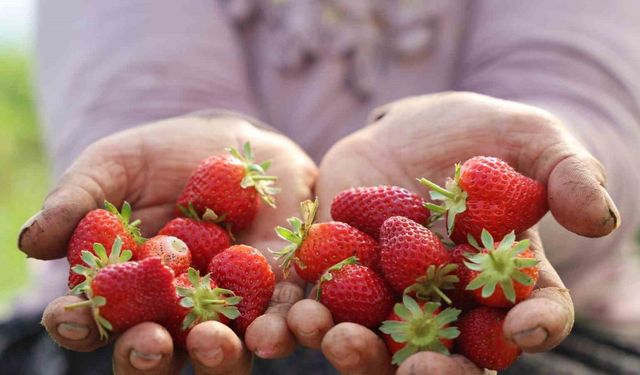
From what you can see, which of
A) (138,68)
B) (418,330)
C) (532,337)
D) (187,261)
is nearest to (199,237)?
(187,261)

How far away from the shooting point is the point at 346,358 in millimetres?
901

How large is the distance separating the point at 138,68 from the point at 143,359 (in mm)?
1006

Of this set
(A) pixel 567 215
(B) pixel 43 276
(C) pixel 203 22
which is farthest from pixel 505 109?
(B) pixel 43 276

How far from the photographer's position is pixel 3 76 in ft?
13.5

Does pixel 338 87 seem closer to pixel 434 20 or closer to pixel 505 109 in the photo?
pixel 434 20

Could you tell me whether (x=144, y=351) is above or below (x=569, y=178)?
below

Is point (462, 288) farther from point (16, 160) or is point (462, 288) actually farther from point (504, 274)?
point (16, 160)

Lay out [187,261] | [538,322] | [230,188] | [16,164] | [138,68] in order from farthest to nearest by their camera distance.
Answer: [16,164] < [138,68] < [230,188] < [187,261] < [538,322]

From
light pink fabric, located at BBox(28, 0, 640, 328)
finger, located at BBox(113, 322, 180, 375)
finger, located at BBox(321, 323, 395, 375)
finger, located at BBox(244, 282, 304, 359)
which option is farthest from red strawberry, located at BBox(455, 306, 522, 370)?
light pink fabric, located at BBox(28, 0, 640, 328)

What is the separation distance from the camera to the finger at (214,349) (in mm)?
911

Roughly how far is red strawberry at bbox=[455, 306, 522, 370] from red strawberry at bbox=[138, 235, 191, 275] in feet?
1.27

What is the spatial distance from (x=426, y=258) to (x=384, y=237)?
0.08 metres

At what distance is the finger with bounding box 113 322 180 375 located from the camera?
90 cm

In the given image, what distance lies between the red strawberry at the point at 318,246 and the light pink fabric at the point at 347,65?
685mm
